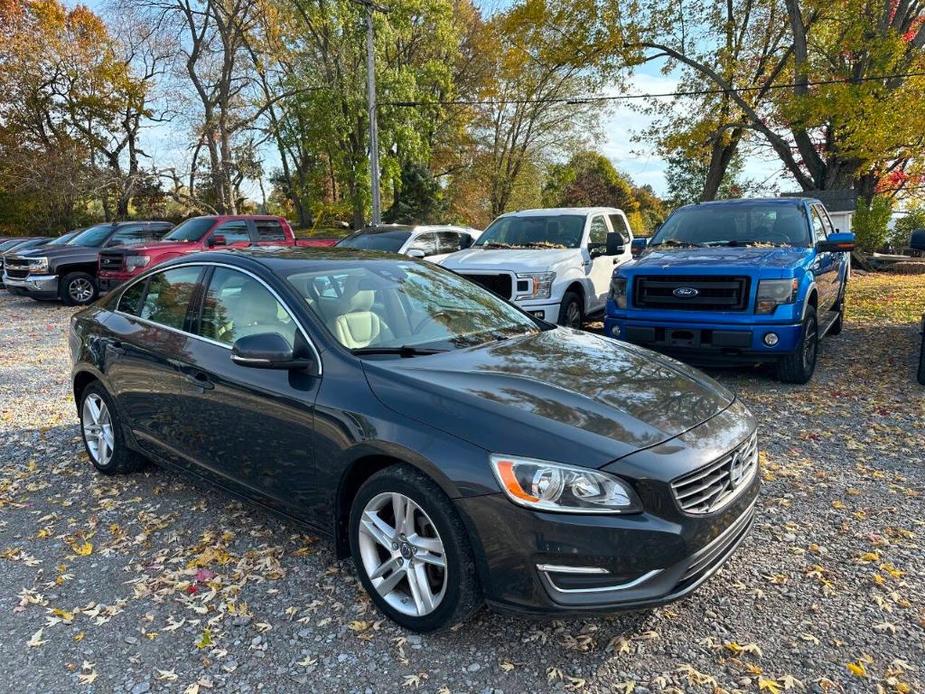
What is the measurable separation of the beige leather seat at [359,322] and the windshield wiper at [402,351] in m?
0.06

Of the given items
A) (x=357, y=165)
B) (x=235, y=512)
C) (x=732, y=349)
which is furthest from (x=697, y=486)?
(x=357, y=165)

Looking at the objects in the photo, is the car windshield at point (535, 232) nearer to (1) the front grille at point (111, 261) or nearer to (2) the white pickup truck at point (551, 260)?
(2) the white pickup truck at point (551, 260)

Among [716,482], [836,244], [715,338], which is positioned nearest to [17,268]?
→ [715,338]

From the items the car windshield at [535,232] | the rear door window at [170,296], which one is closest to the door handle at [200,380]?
the rear door window at [170,296]

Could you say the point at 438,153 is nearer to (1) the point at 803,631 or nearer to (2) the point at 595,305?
(2) the point at 595,305

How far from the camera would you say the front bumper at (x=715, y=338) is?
19.2 feet

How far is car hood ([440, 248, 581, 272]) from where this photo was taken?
8102 mm

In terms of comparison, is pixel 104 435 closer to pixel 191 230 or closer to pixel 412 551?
pixel 412 551

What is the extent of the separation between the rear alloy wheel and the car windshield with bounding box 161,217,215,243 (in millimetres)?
8897

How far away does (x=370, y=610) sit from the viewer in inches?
113

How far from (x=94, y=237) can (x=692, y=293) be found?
47.5 ft

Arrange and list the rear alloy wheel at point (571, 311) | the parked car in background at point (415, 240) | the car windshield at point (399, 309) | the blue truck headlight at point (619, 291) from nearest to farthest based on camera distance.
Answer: the car windshield at point (399, 309) < the blue truck headlight at point (619, 291) < the rear alloy wheel at point (571, 311) < the parked car in background at point (415, 240)

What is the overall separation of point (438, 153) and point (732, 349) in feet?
106

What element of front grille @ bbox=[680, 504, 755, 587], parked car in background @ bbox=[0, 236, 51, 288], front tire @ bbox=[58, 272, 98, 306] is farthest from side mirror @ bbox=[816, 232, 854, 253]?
parked car in background @ bbox=[0, 236, 51, 288]
